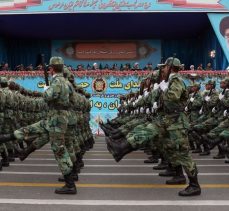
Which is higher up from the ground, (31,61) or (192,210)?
(31,61)

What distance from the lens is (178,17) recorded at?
28609 millimetres

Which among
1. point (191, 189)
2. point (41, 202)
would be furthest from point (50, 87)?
point (191, 189)

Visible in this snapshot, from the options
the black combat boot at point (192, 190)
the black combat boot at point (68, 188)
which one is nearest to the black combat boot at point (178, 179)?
the black combat boot at point (192, 190)

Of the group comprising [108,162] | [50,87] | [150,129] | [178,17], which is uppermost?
[178,17]

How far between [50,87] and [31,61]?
3040 cm

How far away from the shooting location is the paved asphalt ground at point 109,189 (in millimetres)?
6043

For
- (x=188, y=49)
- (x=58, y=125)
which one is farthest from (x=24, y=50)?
(x=58, y=125)

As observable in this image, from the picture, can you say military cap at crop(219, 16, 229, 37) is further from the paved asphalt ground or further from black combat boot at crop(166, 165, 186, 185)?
black combat boot at crop(166, 165, 186, 185)

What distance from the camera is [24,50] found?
3609 centimetres

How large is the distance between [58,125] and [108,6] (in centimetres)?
2151

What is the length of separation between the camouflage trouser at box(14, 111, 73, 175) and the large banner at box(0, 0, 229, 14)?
21.2 metres

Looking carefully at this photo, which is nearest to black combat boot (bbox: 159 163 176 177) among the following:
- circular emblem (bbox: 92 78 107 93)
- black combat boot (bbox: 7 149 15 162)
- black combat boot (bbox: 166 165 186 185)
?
black combat boot (bbox: 166 165 186 185)

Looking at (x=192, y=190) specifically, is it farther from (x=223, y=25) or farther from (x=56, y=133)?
(x=223, y=25)

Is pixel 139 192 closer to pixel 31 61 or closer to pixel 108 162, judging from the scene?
pixel 108 162
